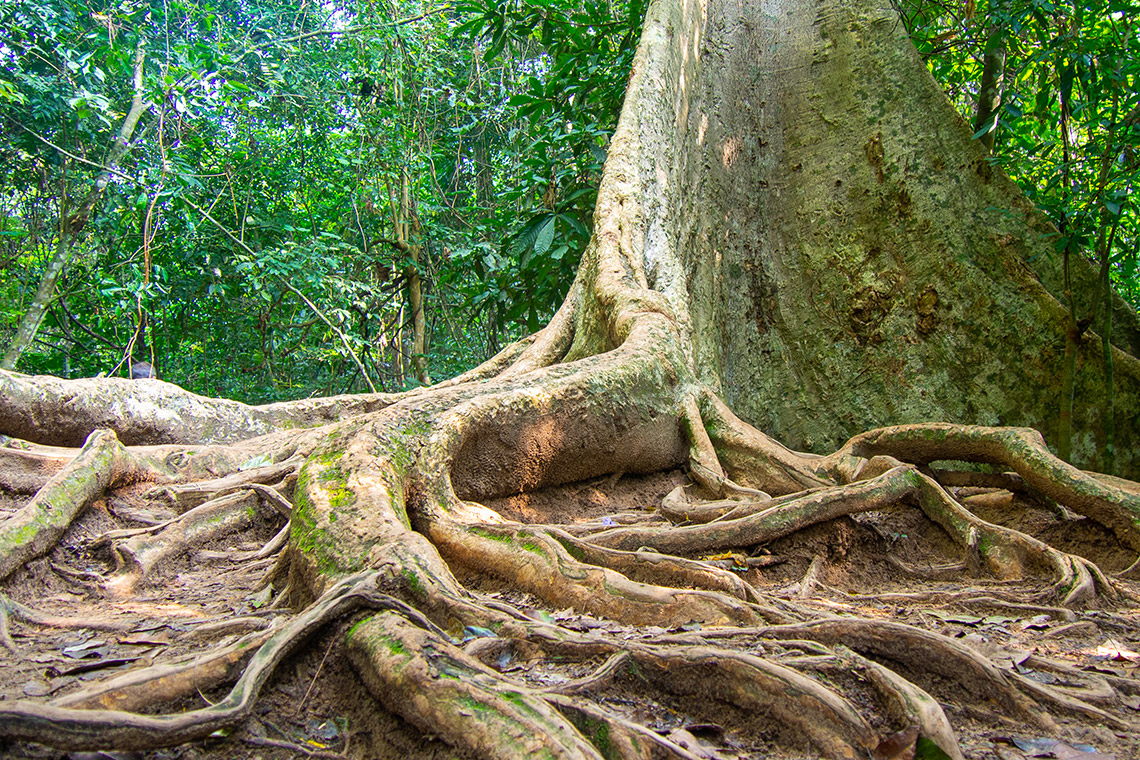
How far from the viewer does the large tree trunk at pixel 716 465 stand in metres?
1.34

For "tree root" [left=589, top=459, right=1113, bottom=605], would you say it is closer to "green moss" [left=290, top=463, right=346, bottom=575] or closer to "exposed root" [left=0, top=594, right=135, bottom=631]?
"green moss" [left=290, top=463, right=346, bottom=575]

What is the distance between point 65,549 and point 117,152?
521 cm

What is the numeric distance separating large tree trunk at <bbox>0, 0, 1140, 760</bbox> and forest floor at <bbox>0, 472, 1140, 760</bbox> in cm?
2

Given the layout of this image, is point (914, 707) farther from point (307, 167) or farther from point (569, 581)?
point (307, 167)

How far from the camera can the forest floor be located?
1285 millimetres

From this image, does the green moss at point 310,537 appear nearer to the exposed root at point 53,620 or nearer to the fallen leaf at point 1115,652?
the exposed root at point 53,620

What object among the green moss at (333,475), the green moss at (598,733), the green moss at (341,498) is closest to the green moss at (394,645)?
the green moss at (598,733)

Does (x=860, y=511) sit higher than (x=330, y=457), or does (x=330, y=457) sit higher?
(x=330, y=457)

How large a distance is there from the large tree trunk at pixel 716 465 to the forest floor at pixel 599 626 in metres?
0.02

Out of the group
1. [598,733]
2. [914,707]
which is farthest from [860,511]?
[598,733]

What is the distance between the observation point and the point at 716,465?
3188 mm

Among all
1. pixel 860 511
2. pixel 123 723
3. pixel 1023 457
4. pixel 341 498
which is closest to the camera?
pixel 123 723

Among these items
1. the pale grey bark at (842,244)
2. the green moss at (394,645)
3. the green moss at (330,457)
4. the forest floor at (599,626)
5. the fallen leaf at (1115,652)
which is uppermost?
the pale grey bark at (842,244)

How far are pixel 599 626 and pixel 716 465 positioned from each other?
156cm
